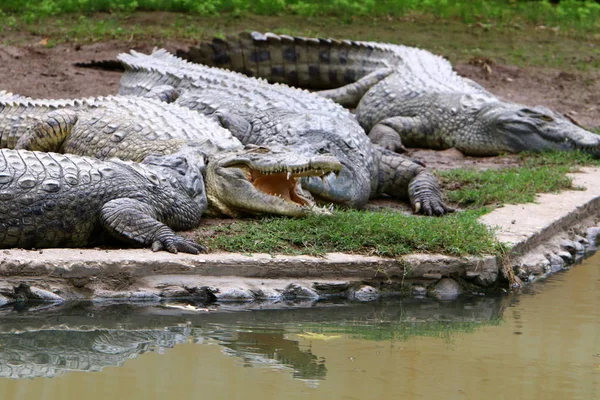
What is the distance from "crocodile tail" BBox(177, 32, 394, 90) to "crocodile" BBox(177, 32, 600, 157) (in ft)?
0.04

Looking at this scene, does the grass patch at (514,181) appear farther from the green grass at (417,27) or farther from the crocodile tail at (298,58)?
the crocodile tail at (298,58)

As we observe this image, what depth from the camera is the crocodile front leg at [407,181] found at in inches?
315

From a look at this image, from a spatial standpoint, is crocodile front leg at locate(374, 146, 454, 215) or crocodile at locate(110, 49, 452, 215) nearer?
crocodile at locate(110, 49, 452, 215)

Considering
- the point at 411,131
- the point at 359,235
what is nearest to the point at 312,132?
the point at 359,235

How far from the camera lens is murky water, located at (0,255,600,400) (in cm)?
438

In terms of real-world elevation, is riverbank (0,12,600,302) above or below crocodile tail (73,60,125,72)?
above

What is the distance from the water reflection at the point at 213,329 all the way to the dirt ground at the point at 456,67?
4158 mm

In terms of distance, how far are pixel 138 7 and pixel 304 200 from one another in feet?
30.8

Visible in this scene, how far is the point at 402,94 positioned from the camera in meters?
11.4

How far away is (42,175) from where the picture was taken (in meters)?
6.11

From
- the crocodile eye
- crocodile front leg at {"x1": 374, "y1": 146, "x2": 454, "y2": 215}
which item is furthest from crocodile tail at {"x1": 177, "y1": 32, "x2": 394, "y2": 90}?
the crocodile eye

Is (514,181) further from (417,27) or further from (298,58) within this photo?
(417,27)

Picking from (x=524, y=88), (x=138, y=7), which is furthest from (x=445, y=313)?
(x=138, y=7)

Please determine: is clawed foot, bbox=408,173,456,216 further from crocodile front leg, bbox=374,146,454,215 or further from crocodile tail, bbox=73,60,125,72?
crocodile tail, bbox=73,60,125,72
